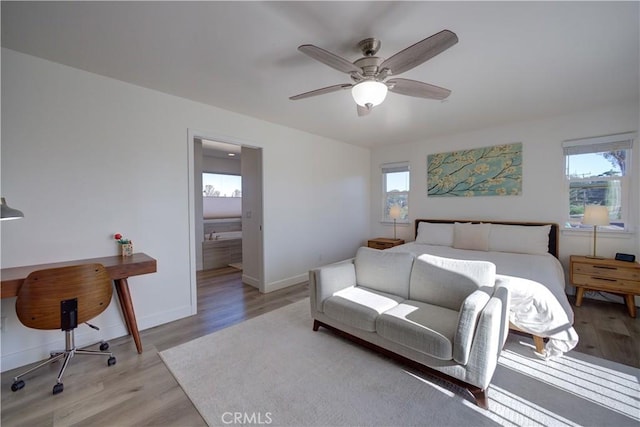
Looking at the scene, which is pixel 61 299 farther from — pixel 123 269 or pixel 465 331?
pixel 465 331

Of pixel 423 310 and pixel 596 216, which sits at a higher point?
pixel 596 216

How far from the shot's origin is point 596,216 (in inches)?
122

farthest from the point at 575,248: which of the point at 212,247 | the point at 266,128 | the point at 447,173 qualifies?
the point at 212,247

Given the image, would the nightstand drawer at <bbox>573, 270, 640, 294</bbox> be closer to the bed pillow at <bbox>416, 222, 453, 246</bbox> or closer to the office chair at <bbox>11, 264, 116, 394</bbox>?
the bed pillow at <bbox>416, 222, 453, 246</bbox>

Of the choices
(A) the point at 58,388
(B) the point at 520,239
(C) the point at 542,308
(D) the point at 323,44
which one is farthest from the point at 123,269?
(B) the point at 520,239

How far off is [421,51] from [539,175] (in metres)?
3.42

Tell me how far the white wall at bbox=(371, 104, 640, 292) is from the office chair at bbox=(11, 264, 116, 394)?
463 centimetres

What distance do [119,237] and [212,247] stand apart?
280cm

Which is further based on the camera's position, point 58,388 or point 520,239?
Result: point 520,239

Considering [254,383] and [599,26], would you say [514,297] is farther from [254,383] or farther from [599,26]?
[254,383]

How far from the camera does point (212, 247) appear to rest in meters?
5.28

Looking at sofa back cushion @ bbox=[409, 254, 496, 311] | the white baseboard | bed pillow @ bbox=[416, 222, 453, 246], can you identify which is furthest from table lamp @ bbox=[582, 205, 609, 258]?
the white baseboard

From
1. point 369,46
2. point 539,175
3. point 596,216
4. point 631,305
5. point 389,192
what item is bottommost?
point 631,305

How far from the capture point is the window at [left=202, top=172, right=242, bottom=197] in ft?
21.2
